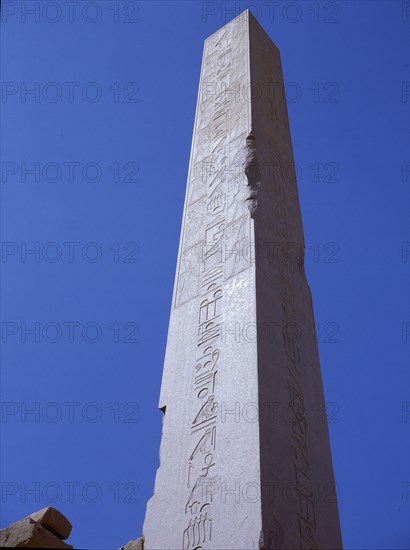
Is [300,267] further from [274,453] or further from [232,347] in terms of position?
[274,453]

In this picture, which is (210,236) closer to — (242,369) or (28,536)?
(242,369)

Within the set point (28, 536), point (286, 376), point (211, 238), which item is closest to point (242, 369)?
point (286, 376)

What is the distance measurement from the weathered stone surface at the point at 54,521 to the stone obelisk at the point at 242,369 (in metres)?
0.87

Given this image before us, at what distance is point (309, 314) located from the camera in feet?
14.7

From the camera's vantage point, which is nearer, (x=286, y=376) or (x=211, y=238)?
(x=286, y=376)

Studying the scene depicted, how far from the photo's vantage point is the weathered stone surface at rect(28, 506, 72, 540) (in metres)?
4.12

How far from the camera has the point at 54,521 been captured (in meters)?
4.14

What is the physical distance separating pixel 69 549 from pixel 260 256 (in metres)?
A: 1.85

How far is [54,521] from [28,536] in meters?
0.30

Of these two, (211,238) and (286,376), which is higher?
(211,238)

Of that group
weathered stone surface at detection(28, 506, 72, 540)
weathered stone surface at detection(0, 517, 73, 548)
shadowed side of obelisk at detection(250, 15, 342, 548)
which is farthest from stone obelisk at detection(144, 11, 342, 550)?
weathered stone surface at detection(28, 506, 72, 540)

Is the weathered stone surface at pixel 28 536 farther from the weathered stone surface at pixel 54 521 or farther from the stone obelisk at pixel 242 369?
the stone obelisk at pixel 242 369

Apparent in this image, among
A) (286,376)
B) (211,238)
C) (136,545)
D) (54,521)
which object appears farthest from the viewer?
(211,238)

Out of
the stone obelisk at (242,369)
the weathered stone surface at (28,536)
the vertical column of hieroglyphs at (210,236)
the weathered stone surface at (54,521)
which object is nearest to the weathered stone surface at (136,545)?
the stone obelisk at (242,369)
